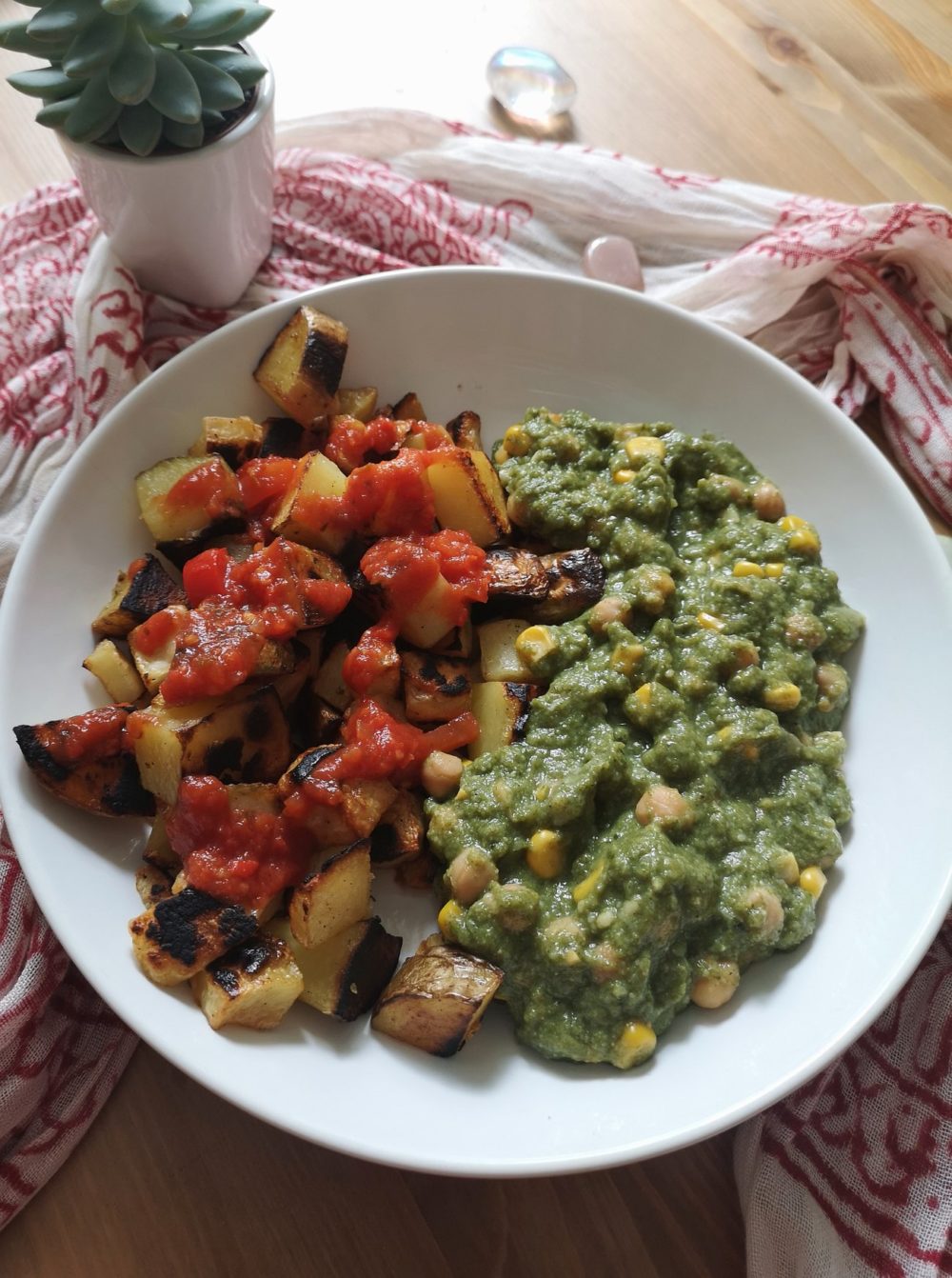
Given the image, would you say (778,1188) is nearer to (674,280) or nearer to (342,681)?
(342,681)

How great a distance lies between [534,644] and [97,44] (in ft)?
4.73


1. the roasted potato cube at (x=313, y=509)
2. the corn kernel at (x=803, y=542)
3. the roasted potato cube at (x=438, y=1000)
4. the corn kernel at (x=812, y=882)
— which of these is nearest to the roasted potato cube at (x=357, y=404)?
the roasted potato cube at (x=313, y=509)

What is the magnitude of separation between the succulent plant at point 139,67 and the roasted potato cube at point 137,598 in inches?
33.9

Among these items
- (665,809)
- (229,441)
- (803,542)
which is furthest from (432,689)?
Answer: (803,542)

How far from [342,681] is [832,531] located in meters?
1.20

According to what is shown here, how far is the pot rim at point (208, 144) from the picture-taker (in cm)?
216

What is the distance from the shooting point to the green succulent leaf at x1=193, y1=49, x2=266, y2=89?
7.24ft

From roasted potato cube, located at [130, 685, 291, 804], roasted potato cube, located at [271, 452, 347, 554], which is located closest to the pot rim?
roasted potato cube, located at [271, 452, 347, 554]

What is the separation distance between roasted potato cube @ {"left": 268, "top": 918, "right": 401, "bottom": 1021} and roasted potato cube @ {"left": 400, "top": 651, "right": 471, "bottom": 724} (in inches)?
16.6

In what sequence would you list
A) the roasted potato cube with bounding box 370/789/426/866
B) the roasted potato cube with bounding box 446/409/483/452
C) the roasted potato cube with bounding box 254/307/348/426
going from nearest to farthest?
the roasted potato cube with bounding box 370/789/426/866
the roasted potato cube with bounding box 254/307/348/426
the roasted potato cube with bounding box 446/409/483/452

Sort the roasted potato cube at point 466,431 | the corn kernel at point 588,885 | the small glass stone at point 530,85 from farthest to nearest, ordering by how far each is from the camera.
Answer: the small glass stone at point 530,85 < the roasted potato cube at point 466,431 < the corn kernel at point 588,885

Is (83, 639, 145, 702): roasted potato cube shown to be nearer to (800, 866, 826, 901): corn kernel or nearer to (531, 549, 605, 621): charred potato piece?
(531, 549, 605, 621): charred potato piece

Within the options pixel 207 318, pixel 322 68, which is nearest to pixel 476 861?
pixel 207 318

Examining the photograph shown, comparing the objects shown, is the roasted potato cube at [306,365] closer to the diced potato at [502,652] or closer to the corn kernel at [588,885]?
the diced potato at [502,652]
